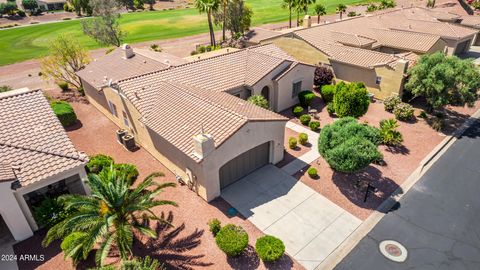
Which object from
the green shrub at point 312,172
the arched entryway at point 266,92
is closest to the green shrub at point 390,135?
the green shrub at point 312,172

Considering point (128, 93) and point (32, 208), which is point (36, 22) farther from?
point (32, 208)

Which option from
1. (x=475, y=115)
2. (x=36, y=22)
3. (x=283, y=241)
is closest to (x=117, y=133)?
(x=283, y=241)

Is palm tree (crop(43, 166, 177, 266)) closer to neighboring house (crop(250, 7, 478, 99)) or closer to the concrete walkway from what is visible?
the concrete walkway

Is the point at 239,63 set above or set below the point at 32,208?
above

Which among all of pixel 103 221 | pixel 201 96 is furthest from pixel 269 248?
pixel 201 96

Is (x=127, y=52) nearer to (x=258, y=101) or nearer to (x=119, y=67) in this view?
(x=119, y=67)
